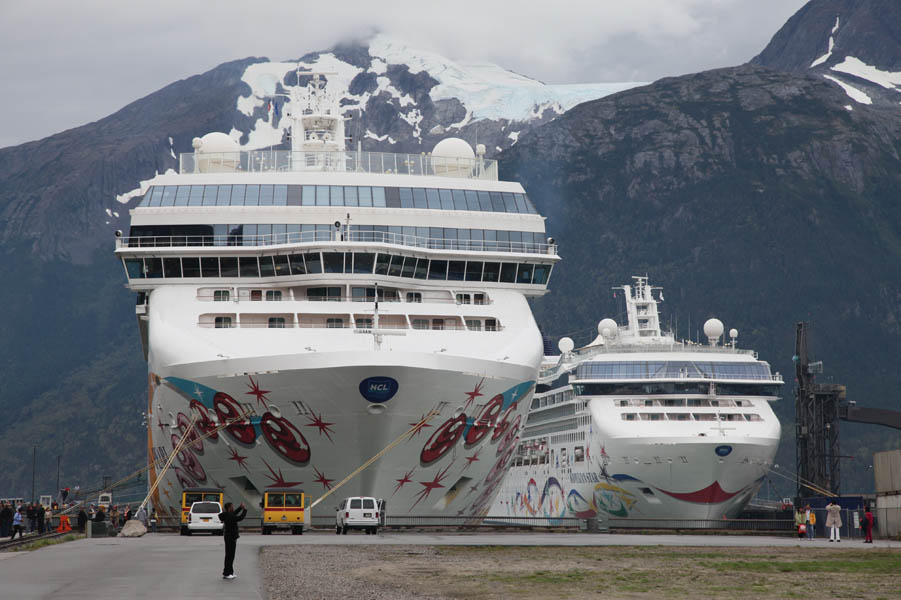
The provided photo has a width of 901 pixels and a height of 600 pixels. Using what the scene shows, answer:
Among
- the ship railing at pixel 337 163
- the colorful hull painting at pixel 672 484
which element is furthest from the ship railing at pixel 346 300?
the colorful hull painting at pixel 672 484

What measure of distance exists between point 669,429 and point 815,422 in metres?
11.6

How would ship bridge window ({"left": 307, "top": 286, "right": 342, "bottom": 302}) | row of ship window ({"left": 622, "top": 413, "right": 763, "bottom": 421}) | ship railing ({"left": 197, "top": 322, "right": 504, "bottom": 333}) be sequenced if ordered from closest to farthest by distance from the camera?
ship railing ({"left": 197, "top": 322, "right": 504, "bottom": 333}) → ship bridge window ({"left": 307, "top": 286, "right": 342, "bottom": 302}) → row of ship window ({"left": 622, "top": 413, "right": 763, "bottom": 421})

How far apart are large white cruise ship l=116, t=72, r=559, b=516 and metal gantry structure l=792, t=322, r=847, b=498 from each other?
39328 mm

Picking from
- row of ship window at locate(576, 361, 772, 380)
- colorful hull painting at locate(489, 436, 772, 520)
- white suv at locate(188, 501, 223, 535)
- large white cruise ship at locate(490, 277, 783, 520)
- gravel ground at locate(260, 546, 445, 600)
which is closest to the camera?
gravel ground at locate(260, 546, 445, 600)

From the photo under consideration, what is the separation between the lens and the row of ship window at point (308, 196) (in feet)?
164

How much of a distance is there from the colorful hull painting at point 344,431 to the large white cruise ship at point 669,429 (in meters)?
33.8

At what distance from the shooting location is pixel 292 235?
4881cm

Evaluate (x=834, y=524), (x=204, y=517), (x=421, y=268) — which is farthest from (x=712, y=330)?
(x=204, y=517)

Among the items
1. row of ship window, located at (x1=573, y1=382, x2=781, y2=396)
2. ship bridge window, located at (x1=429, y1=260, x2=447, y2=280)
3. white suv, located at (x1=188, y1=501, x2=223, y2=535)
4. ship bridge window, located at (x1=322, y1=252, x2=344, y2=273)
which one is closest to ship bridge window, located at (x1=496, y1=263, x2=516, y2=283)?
ship bridge window, located at (x1=429, y1=260, x2=447, y2=280)

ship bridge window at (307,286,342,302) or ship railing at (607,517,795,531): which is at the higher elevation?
ship bridge window at (307,286,342,302)

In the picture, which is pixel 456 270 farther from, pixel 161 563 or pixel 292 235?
pixel 161 563

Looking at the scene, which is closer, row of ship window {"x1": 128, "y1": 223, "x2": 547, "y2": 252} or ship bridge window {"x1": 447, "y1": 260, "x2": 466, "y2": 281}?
row of ship window {"x1": 128, "y1": 223, "x2": 547, "y2": 252}

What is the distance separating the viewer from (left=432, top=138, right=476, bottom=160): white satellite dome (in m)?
56.5

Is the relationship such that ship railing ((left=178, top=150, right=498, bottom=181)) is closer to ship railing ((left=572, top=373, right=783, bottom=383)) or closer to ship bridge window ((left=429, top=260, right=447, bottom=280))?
ship bridge window ((left=429, top=260, right=447, bottom=280))
